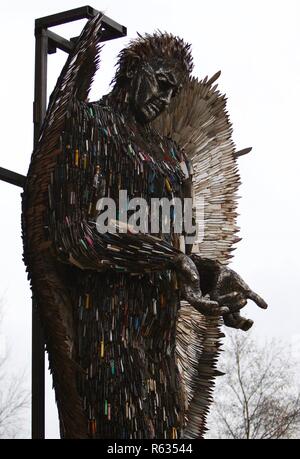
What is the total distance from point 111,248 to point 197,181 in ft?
3.43

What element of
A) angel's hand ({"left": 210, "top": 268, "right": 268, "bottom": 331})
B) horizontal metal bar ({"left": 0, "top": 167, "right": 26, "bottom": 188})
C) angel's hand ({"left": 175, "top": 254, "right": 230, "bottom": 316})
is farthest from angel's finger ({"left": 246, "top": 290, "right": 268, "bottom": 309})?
horizontal metal bar ({"left": 0, "top": 167, "right": 26, "bottom": 188})

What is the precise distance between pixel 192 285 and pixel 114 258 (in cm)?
30

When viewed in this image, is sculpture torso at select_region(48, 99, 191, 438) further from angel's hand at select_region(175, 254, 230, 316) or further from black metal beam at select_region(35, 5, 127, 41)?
black metal beam at select_region(35, 5, 127, 41)

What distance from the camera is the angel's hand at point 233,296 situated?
417 centimetres

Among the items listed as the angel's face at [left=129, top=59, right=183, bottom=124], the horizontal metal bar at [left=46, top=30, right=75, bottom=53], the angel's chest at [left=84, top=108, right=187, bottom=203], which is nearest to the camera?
the angel's chest at [left=84, top=108, right=187, bottom=203]

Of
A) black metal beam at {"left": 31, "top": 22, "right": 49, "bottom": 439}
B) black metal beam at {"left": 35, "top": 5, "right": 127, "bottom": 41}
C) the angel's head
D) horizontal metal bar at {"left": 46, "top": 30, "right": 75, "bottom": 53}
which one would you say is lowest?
black metal beam at {"left": 31, "top": 22, "right": 49, "bottom": 439}

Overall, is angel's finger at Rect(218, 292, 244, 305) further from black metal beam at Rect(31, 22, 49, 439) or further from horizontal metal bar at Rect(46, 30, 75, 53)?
horizontal metal bar at Rect(46, 30, 75, 53)

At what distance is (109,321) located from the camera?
4043 millimetres

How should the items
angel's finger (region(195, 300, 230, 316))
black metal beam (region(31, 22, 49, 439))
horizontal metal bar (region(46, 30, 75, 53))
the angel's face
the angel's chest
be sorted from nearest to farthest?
1. angel's finger (region(195, 300, 230, 316))
2. the angel's chest
3. black metal beam (region(31, 22, 49, 439))
4. the angel's face
5. horizontal metal bar (region(46, 30, 75, 53))

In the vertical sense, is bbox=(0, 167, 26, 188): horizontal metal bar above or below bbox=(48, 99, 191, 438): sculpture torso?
above

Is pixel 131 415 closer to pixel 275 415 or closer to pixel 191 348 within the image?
pixel 191 348

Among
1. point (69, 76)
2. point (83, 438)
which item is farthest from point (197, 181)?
point (83, 438)

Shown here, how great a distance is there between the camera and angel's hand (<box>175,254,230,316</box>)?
3.95 meters

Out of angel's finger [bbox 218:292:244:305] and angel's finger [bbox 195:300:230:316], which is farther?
angel's finger [bbox 218:292:244:305]
